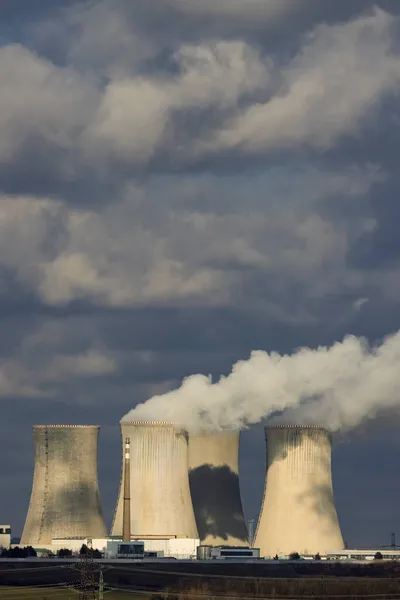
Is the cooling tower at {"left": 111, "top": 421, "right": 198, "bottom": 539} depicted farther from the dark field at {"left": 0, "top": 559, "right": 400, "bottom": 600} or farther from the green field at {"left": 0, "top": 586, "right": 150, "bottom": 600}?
the green field at {"left": 0, "top": 586, "right": 150, "bottom": 600}

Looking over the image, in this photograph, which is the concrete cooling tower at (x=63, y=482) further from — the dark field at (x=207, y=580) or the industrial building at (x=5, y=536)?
the industrial building at (x=5, y=536)

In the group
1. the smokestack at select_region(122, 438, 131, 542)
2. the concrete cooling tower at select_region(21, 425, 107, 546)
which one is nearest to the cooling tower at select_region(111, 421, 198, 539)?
the smokestack at select_region(122, 438, 131, 542)

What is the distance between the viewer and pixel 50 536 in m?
102

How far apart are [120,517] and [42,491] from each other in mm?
4979

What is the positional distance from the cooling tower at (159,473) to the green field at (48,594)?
12209 millimetres

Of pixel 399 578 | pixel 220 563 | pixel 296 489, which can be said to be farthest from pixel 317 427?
pixel 399 578

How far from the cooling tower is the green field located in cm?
1221

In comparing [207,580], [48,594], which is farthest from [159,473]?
[48,594]

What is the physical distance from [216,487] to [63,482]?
11.3m

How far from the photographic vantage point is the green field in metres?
83.3

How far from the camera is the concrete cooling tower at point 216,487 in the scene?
354ft

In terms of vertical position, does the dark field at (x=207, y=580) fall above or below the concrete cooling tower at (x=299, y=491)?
below

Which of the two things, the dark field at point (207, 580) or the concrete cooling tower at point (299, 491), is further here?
the concrete cooling tower at point (299, 491)

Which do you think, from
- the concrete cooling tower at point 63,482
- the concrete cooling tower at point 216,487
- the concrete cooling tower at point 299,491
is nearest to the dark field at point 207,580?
the concrete cooling tower at point 299,491
